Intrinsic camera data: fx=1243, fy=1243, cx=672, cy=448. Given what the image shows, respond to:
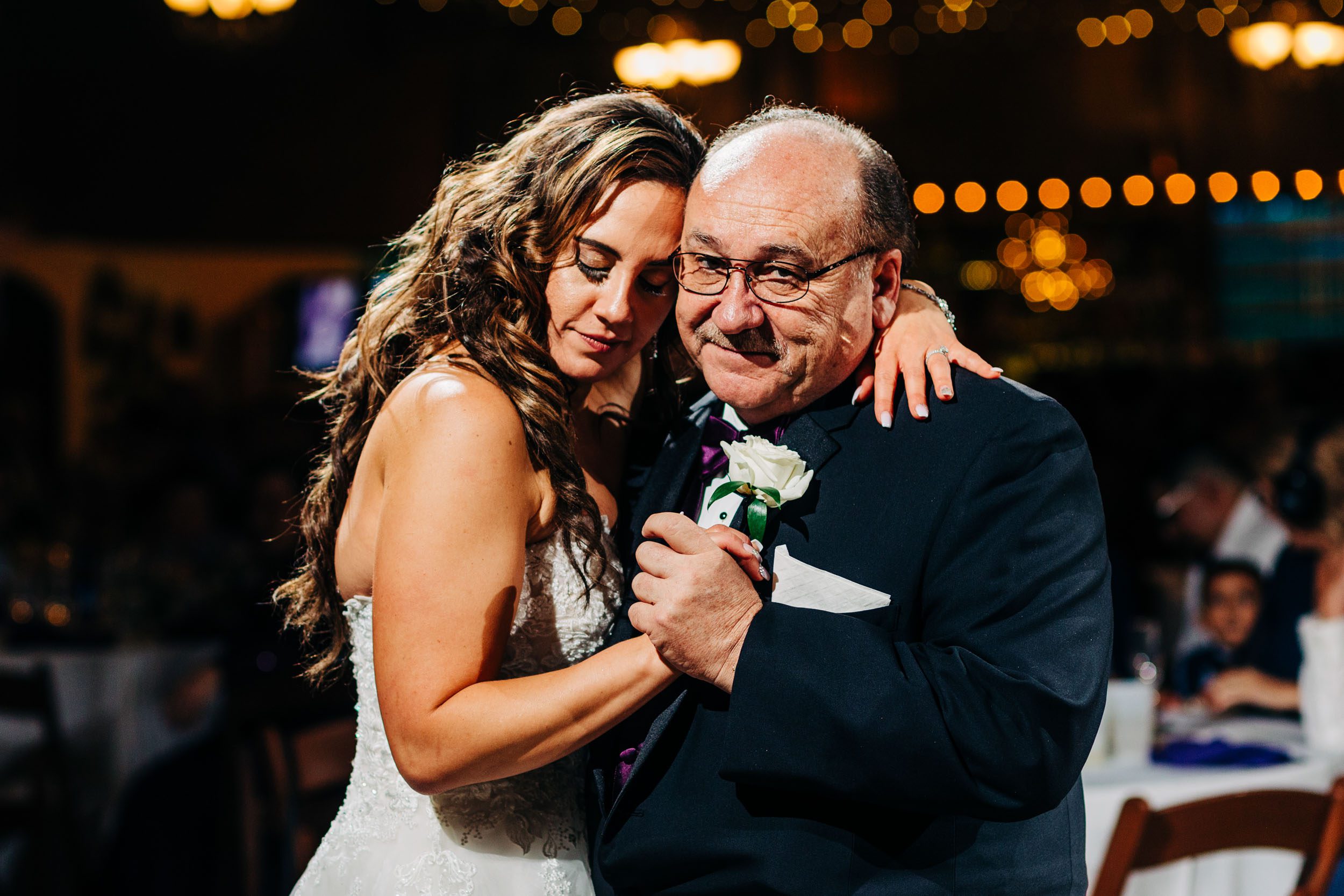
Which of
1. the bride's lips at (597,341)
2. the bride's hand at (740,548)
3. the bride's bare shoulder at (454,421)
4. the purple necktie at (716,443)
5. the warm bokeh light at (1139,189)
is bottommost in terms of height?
the bride's hand at (740,548)

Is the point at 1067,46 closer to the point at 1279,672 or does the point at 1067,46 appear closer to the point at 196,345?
the point at 1279,672

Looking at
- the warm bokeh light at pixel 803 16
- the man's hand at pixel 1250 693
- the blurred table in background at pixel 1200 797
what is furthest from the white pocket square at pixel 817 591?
the warm bokeh light at pixel 803 16

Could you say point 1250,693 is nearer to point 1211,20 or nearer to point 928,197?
point 928,197

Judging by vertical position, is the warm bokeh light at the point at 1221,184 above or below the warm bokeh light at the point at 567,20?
below

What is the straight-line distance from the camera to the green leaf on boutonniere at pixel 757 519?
1661 millimetres

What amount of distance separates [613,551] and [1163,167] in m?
8.44

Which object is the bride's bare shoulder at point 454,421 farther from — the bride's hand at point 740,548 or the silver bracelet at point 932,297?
the silver bracelet at point 932,297

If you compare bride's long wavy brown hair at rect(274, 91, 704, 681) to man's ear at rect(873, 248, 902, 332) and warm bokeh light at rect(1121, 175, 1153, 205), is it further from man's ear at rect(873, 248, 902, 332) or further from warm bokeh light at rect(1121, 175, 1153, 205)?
warm bokeh light at rect(1121, 175, 1153, 205)

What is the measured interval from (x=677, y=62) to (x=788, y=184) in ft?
23.1

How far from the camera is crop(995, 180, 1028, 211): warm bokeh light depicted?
9312mm

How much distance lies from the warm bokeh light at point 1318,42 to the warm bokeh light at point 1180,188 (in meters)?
1.06

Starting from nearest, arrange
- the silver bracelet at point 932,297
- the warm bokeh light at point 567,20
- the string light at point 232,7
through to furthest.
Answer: the silver bracelet at point 932,297 → the string light at point 232,7 → the warm bokeh light at point 567,20

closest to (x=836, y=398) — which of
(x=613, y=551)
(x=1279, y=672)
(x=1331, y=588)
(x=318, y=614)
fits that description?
(x=613, y=551)

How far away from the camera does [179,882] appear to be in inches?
162
